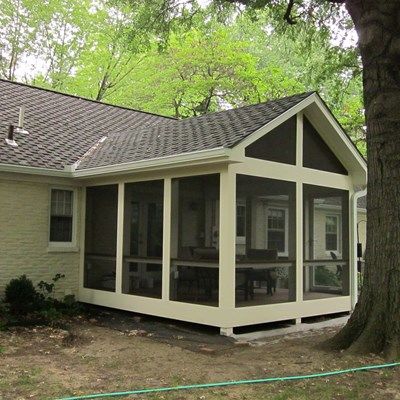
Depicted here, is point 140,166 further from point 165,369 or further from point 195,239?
point 165,369

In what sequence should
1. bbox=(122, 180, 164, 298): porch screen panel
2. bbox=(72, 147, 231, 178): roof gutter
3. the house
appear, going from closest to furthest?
bbox=(72, 147, 231, 178): roof gutter < the house < bbox=(122, 180, 164, 298): porch screen panel

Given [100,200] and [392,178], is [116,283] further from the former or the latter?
[392,178]

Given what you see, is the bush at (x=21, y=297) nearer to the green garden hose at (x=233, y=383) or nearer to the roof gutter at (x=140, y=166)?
the roof gutter at (x=140, y=166)

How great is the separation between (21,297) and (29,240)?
1312 mm

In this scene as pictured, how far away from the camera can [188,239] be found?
9102mm

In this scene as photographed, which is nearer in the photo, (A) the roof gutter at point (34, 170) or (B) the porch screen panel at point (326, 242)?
(A) the roof gutter at point (34, 170)

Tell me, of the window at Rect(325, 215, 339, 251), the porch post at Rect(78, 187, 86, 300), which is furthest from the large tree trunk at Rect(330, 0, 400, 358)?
the porch post at Rect(78, 187, 86, 300)

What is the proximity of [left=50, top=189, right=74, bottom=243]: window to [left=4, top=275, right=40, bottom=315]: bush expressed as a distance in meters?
1.34

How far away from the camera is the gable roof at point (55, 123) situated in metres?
10.5

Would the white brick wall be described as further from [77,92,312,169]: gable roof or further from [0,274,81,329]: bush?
[77,92,312,169]: gable roof

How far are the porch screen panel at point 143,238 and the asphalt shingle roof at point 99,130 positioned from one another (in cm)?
68

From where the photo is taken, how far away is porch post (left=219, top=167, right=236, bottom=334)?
7.99 metres

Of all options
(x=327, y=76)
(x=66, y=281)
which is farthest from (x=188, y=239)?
(x=327, y=76)

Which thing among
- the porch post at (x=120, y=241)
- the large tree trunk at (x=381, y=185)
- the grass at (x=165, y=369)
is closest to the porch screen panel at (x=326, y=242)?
the grass at (x=165, y=369)
